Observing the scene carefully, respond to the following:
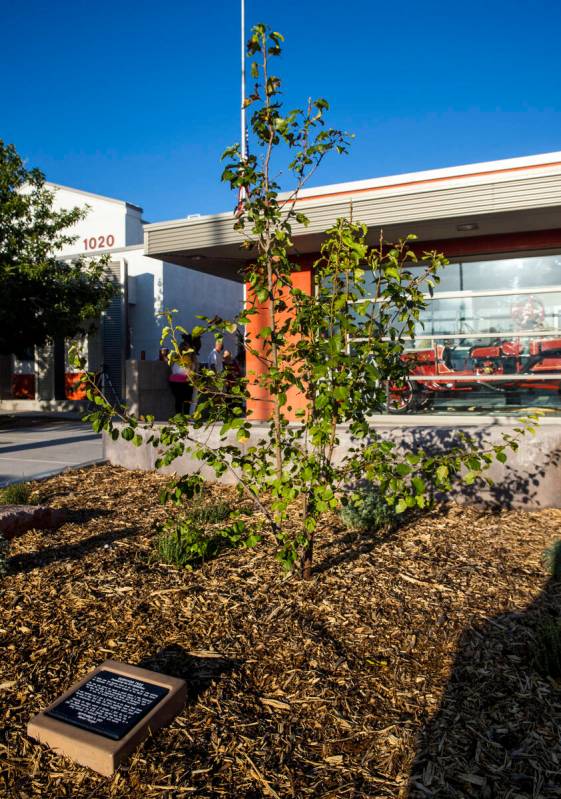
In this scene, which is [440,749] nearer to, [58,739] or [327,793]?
[327,793]

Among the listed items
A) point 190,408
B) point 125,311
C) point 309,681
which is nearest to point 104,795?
point 309,681

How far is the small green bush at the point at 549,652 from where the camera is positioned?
112 inches

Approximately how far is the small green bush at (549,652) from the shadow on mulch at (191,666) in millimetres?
1421

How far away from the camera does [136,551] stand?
14.9ft

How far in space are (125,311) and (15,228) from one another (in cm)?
628

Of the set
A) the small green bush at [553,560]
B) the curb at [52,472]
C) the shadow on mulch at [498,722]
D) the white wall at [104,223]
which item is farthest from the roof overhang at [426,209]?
the white wall at [104,223]

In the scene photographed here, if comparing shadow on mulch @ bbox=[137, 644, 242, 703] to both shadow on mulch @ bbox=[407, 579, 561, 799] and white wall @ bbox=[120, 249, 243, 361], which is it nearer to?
shadow on mulch @ bbox=[407, 579, 561, 799]

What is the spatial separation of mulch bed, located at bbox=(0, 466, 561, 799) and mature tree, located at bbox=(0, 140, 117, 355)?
9.30 meters

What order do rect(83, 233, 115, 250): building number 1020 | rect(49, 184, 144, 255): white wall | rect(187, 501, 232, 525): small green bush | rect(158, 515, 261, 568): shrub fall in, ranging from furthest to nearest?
rect(83, 233, 115, 250): building number 1020 → rect(49, 184, 144, 255): white wall → rect(187, 501, 232, 525): small green bush → rect(158, 515, 261, 568): shrub

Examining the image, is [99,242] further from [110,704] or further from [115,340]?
[110,704]

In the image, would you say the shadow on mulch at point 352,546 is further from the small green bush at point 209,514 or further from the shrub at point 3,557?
the shrub at point 3,557

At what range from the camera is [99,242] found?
24.1m

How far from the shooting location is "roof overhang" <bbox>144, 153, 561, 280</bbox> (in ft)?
24.2

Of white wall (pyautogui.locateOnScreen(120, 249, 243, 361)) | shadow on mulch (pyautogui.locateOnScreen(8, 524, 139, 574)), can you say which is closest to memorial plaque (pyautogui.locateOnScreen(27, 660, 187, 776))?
shadow on mulch (pyautogui.locateOnScreen(8, 524, 139, 574))
